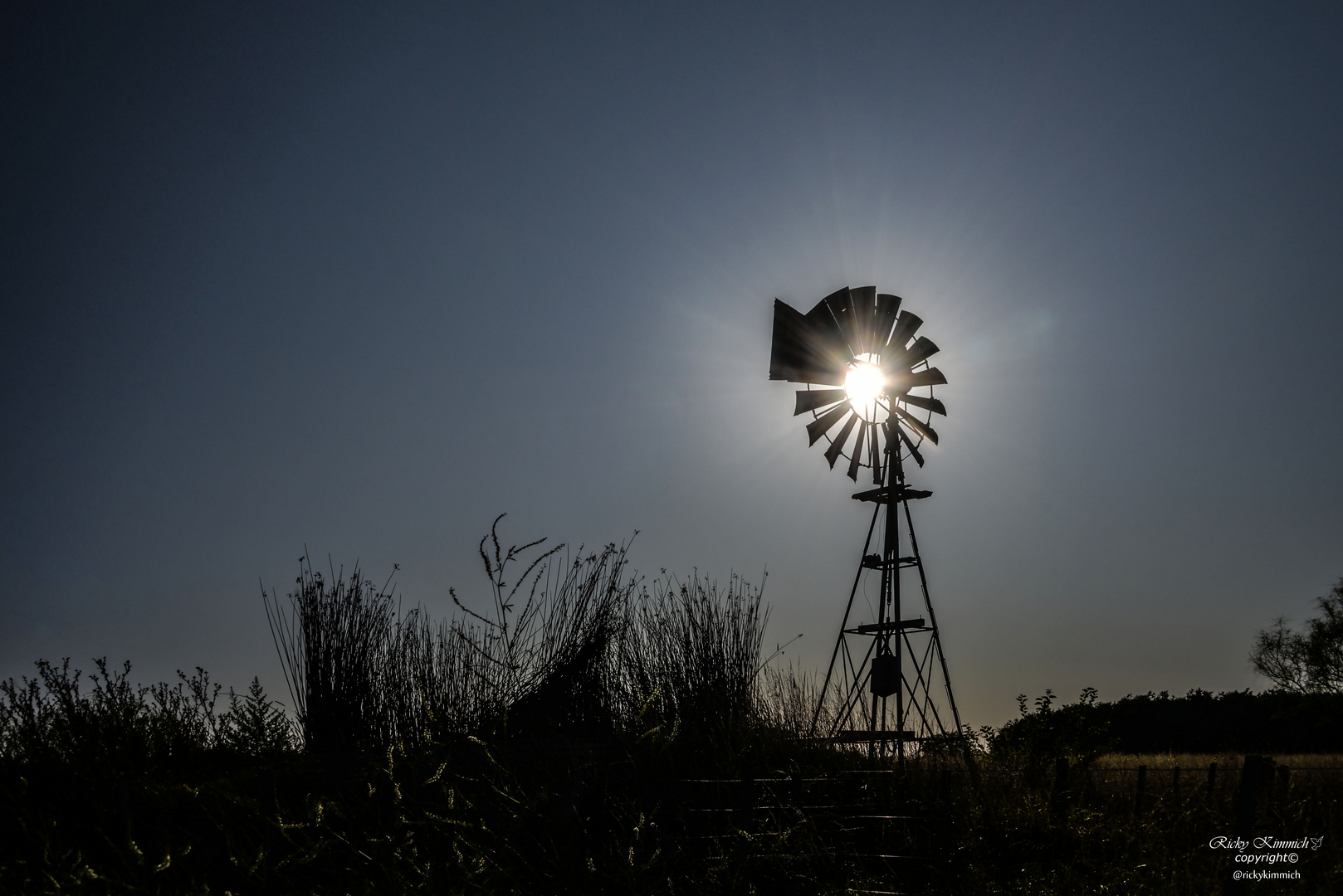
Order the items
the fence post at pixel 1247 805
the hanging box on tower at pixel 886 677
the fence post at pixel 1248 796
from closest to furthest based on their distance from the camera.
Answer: the fence post at pixel 1247 805, the fence post at pixel 1248 796, the hanging box on tower at pixel 886 677

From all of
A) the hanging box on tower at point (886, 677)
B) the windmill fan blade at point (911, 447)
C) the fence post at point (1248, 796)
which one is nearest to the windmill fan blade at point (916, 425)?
the windmill fan blade at point (911, 447)

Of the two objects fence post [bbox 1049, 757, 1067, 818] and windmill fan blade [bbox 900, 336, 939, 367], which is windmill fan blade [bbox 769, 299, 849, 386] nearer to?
windmill fan blade [bbox 900, 336, 939, 367]

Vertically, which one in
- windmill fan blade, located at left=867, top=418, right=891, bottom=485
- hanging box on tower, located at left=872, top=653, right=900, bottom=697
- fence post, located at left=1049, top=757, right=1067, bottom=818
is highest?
windmill fan blade, located at left=867, top=418, right=891, bottom=485

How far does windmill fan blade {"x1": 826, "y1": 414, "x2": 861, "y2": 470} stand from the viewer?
1074 centimetres

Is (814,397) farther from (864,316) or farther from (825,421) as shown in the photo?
(864,316)

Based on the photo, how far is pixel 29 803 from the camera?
7105 mm

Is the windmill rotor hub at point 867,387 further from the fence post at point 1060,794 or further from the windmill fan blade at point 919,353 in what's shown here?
the fence post at point 1060,794

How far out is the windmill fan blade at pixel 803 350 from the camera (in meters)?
10.4

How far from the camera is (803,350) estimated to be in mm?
10492

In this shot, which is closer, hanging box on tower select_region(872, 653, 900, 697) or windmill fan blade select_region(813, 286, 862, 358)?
hanging box on tower select_region(872, 653, 900, 697)

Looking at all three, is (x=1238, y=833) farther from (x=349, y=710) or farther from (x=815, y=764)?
(x=349, y=710)

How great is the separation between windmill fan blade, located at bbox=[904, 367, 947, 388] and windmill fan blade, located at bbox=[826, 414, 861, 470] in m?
0.80

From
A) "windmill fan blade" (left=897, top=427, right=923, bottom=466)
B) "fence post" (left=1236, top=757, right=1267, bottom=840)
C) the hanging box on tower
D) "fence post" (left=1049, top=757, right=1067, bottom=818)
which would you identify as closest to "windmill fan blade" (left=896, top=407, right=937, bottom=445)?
"windmill fan blade" (left=897, top=427, right=923, bottom=466)

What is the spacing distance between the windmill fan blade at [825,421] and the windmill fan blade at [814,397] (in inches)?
5.4
